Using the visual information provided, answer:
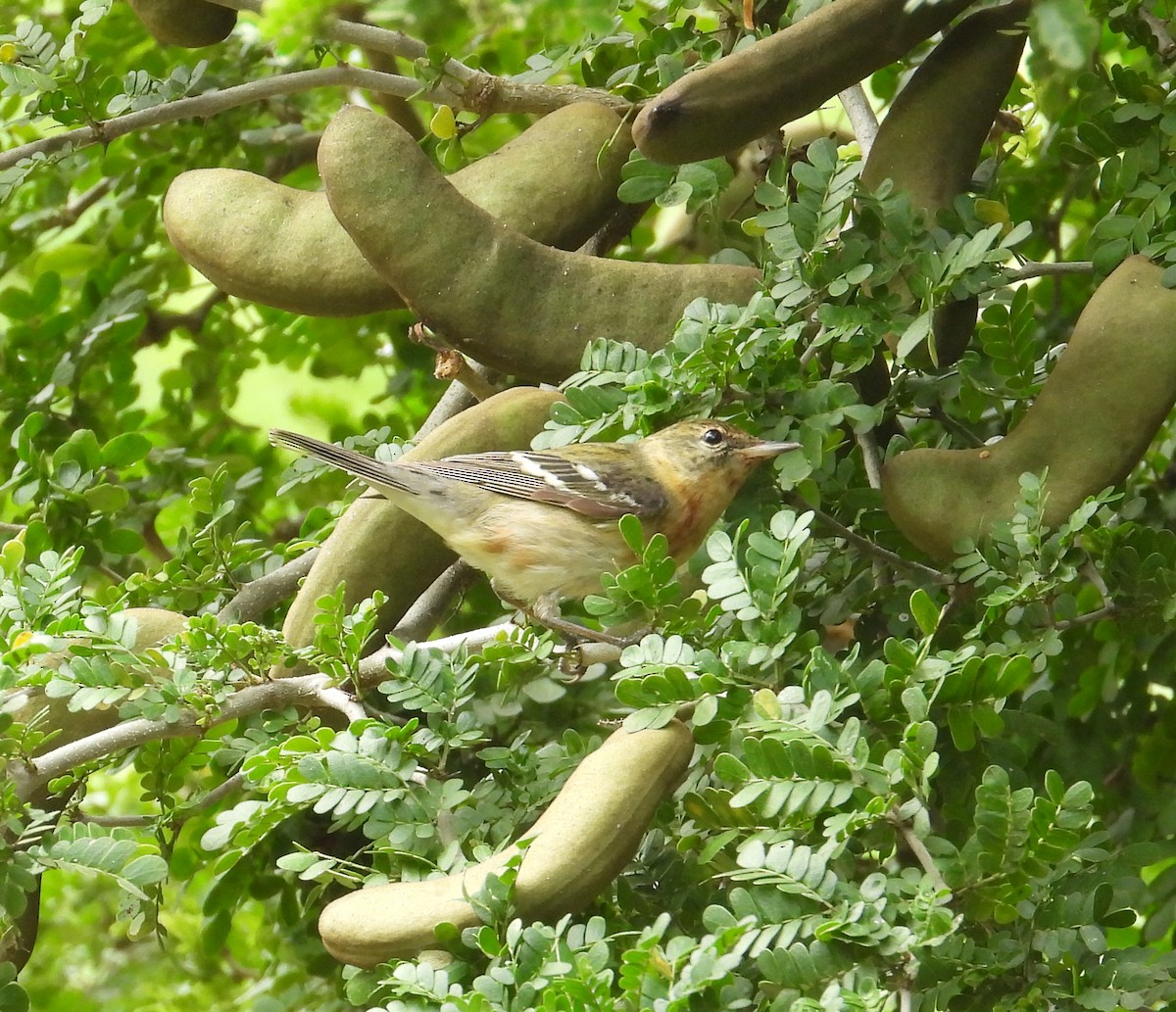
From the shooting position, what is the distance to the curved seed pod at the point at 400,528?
110 inches

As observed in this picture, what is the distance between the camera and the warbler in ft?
9.48

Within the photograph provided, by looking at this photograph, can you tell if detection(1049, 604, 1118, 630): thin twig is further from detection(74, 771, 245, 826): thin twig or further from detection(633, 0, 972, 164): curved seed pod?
detection(74, 771, 245, 826): thin twig

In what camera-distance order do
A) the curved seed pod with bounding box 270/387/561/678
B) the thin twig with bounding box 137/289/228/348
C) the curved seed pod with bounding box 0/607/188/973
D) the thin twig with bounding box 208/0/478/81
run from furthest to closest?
the thin twig with bounding box 137/289/228/348 → the thin twig with bounding box 208/0/478/81 → the curved seed pod with bounding box 270/387/561/678 → the curved seed pod with bounding box 0/607/188/973

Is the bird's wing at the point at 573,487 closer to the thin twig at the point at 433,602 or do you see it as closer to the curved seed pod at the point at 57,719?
the thin twig at the point at 433,602

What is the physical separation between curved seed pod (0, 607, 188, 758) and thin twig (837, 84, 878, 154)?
1775 millimetres

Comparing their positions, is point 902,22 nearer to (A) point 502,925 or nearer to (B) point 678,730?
(B) point 678,730

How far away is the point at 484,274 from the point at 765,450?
25.6 inches

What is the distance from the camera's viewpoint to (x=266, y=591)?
3.06 metres

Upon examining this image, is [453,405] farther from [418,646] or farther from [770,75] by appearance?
[770,75]

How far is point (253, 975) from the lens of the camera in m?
4.01

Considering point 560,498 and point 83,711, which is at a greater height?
point 83,711

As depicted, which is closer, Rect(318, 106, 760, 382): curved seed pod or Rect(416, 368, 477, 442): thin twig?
Rect(318, 106, 760, 382): curved seed pod

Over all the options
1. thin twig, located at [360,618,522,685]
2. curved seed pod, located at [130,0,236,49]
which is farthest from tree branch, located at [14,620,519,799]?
curved seed pod, located at [130,0,236,49]

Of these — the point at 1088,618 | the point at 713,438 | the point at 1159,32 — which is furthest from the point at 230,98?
the point at 1088,618
